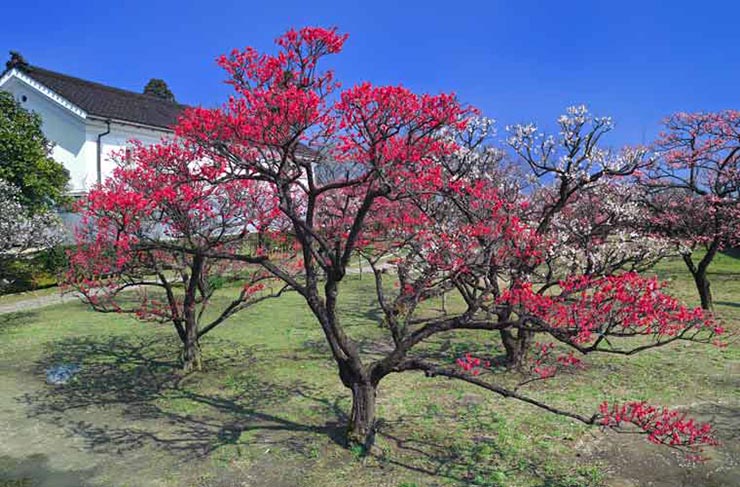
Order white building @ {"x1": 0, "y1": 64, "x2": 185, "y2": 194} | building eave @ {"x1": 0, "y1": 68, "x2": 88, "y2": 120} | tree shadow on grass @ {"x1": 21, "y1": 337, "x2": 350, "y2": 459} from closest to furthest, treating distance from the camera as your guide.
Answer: tree shadow on grass @ {"x1": 21, "y1": 337, "x2": 350, "y2": 459}
building eave @ {"x1": 0, "y1": 68, "x2": 88, "y2": 120}
white building @ {"x1": 0, "y1": 64, "x2": 185, "y2": 194}

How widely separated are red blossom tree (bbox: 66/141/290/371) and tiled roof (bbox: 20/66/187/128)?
1586cm

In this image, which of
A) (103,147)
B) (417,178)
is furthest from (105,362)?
(103,147)

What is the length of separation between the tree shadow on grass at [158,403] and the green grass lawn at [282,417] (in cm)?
3

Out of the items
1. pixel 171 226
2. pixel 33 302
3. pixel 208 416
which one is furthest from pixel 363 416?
pixel 33 302

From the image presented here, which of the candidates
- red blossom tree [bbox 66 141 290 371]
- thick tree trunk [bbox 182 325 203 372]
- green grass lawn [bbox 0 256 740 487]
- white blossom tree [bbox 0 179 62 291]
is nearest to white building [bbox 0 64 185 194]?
white blossom tree [bbox 0 179 62 291]

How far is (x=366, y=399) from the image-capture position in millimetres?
6934

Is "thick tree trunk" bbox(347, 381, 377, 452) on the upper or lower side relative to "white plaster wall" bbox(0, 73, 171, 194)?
lower

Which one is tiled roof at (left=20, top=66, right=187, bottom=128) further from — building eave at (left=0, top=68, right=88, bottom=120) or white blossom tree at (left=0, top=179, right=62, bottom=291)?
white blossom tree at (left=0, top=179, right=62, bottom=291)

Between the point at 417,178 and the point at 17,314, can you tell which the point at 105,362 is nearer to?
the point at 17,314

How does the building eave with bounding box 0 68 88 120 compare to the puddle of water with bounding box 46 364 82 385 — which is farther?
the building eave with bounding box 0 68 88 120

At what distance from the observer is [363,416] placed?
6.98 metres

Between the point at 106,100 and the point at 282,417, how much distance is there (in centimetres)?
2456

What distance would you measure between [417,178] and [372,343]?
687cm

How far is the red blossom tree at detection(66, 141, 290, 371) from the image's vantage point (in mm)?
7812
